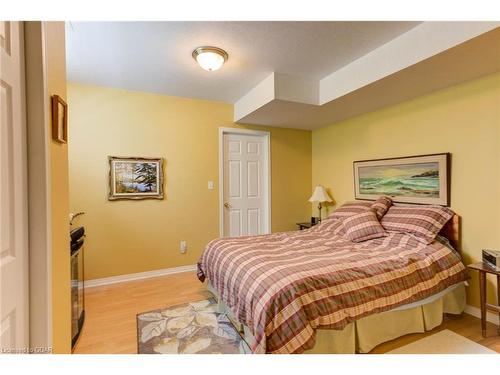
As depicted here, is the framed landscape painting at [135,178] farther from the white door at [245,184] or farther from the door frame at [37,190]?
the door frame at [37,190]

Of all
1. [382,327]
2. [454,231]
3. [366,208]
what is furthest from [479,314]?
[366,208]

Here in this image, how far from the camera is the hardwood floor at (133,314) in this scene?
6.10 feet

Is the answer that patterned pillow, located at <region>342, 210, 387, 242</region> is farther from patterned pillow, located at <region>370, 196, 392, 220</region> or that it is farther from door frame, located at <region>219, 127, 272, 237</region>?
door frame, located at <region>219, 127, 272, 237</region>

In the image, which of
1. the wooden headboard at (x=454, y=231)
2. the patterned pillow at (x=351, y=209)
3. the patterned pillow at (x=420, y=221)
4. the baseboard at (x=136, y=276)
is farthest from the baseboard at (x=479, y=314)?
the baseboard at (x=136, y=276)

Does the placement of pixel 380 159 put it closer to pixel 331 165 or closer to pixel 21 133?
pixel 331 165

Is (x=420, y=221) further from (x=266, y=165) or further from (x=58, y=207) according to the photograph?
(x=58, y=207)

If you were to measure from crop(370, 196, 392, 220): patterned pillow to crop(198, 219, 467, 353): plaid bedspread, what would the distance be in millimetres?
355

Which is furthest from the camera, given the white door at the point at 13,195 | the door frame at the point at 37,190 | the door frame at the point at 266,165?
the door frame at the point at 266,165

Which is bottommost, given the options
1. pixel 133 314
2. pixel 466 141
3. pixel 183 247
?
pixel 133 314

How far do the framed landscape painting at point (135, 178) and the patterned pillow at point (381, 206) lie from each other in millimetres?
2675

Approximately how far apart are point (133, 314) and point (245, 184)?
2.27m

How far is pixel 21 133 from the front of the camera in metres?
0.88

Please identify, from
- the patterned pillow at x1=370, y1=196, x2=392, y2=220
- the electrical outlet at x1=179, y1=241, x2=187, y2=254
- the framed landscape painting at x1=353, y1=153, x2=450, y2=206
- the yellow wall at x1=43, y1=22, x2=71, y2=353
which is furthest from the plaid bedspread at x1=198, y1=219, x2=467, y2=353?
the electrical outlet at x1=179, y1=241, x2=187, y2=254

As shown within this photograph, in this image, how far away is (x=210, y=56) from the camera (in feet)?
7.32
